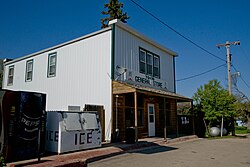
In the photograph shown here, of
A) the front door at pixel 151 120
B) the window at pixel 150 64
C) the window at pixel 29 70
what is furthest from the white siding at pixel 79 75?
the front door at pixel 151 120

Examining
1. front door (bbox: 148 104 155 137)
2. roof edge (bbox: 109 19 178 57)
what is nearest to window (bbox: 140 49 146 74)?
roof edge (bbox: 109 19 178 57)

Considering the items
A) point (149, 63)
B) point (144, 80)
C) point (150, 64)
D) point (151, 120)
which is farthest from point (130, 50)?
point (151, 120)

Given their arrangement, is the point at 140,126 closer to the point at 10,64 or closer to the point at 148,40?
the point at 148,40

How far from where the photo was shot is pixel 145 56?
15.6 metres

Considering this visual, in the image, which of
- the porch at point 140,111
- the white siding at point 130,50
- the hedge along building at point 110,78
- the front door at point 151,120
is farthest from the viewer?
the front door at point 151,120

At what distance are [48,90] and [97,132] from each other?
7.25 meters

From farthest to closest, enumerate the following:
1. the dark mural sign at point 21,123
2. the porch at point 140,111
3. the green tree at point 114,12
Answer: the green tree at point 114,12 → the porch at point 140,111 → the dark mural sign at point 21,123

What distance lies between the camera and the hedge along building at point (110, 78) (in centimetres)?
1253

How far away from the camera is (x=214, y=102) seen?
1798 cm

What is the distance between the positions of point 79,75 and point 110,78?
101 inches

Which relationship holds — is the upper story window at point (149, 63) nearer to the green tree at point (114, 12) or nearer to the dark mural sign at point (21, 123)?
the dark mural sign at point (21, 123)

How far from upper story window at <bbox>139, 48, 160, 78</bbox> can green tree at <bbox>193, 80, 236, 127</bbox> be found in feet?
14.6

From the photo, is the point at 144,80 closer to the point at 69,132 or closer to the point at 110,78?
the point at 110,78

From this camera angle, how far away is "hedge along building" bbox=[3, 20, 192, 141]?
1253 centimetres
